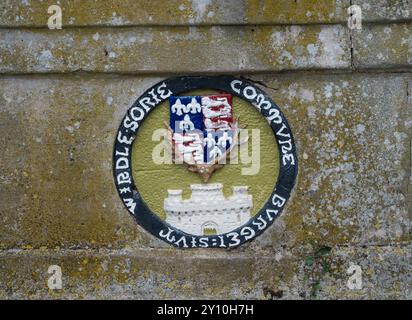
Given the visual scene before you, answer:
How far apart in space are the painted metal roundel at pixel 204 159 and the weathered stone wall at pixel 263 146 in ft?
0.20

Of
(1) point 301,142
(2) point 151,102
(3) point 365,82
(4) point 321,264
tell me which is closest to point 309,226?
(4) point 321,264

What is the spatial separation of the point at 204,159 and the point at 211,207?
0.28 m

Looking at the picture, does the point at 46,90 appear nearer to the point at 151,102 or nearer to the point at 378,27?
the point at 151,102

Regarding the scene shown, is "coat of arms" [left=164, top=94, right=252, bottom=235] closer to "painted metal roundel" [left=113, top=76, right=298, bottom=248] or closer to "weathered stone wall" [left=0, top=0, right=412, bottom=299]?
"painted metal roundel" [left=113, top=76, right=298, bottom=248]

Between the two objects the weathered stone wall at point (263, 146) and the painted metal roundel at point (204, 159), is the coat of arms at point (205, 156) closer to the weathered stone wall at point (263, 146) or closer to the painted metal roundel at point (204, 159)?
the painted metal roundel at point (204, 159)

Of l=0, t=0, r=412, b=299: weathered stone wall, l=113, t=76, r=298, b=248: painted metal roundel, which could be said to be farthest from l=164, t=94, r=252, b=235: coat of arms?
l=0, t=0, r=412, b=299: weathered stone wall

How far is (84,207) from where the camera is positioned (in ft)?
12.2

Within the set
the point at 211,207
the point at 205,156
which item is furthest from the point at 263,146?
the point at 211,207

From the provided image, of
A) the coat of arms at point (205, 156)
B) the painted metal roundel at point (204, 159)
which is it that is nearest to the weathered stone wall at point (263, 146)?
the painted metal roundel at point (204, 159)

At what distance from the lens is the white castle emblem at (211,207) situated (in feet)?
12.2

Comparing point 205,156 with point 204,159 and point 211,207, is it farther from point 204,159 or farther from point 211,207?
point 211,207

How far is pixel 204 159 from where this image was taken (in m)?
3.70

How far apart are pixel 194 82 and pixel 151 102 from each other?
0.27 m

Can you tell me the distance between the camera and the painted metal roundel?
12.0 feet
